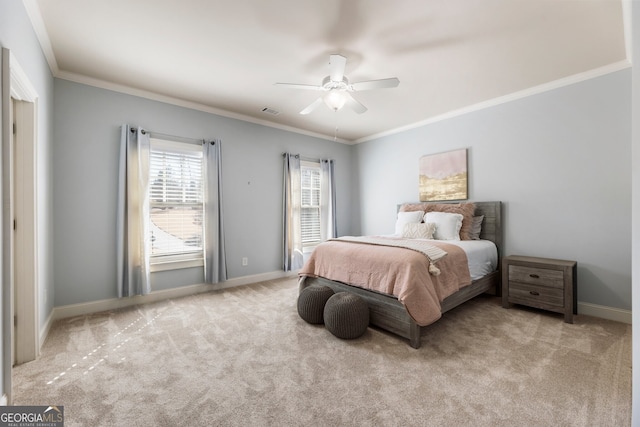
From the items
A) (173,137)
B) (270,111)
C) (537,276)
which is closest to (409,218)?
(537,276)

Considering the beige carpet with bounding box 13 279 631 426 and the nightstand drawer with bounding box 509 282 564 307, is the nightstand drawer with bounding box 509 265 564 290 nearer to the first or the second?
the nightstand drawer with bounding box 509 282 564 307

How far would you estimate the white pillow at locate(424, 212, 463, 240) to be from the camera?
3586 millimetres

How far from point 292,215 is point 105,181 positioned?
2.56m

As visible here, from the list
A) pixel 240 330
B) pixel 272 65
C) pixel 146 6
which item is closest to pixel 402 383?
pixel 240 330

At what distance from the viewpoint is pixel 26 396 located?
1637 mm

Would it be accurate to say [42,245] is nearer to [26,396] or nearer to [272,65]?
[26,396]

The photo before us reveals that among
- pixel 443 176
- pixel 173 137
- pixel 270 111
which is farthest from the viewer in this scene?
pixel 443 176

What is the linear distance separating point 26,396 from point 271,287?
2.63 m

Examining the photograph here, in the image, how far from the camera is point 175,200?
363 cm

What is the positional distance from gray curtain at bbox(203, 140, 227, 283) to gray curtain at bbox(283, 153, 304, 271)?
3.58 ft

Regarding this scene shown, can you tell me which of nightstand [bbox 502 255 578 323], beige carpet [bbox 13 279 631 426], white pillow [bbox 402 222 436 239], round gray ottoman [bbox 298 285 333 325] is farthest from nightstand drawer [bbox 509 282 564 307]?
round gray ottoman [bbox 298 285 333 325]

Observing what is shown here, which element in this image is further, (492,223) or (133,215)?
(492,223)

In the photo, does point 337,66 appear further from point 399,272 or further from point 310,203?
point 310,203

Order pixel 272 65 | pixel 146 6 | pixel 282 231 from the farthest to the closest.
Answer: pixel 282 231, pixel 272 65, pixel 146 6
